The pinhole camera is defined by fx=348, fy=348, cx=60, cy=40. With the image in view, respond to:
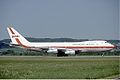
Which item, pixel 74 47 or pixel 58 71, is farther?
pixel 74 47

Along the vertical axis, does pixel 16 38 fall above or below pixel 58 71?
above

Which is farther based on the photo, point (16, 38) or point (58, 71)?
point (16, 38)

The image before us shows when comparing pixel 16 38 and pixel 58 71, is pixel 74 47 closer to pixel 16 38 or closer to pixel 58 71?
pixel 16 38

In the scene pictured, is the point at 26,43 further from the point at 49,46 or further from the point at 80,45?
the point at 80,45

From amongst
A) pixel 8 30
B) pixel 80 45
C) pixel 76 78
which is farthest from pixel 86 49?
pixel 76 78

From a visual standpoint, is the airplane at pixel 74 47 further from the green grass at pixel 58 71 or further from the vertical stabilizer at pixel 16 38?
the green grass at pixel 58 71

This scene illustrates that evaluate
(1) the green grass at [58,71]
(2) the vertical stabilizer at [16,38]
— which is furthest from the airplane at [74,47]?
(1) the green grass at [58,71]

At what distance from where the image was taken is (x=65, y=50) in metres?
83.6

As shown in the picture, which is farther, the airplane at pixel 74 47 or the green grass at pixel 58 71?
the airplane at pixel 74 47

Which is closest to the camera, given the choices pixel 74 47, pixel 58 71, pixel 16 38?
pixel 58 71

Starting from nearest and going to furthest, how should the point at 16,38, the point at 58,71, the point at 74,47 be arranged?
the point at 58,71 < the point at 74,47 < the point at 16,38

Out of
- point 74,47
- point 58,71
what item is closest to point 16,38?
point 74,47

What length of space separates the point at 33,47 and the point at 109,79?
6875 cm

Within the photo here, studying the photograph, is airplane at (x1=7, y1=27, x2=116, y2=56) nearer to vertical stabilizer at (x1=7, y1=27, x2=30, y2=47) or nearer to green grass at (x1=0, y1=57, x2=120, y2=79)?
vertical stabilizer at (x1=7, y1=27, x2=30, y2=47)
